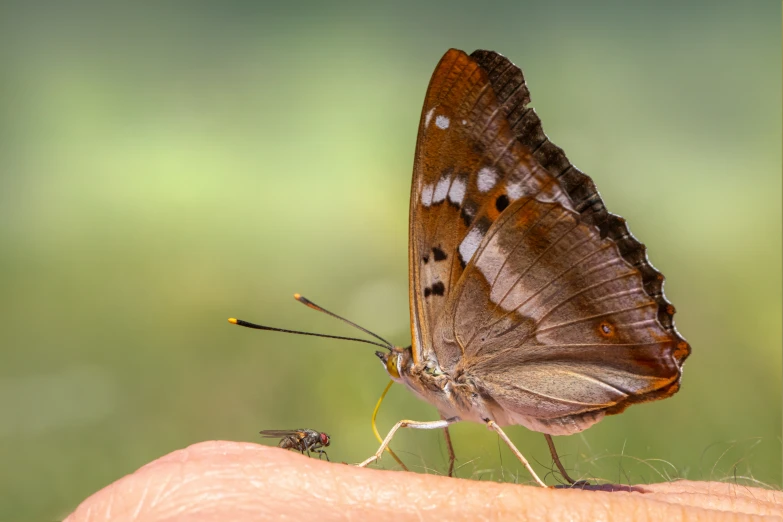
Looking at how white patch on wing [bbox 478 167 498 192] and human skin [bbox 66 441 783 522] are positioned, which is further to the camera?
white patch on wing [bbox 478 167 498 192]

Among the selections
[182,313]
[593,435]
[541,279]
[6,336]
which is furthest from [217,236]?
[541,279]

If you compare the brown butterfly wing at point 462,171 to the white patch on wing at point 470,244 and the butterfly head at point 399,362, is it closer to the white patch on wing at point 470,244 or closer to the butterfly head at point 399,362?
the white patch on wing at point 470,244

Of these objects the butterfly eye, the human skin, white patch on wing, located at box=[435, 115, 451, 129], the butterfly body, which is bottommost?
the human skin

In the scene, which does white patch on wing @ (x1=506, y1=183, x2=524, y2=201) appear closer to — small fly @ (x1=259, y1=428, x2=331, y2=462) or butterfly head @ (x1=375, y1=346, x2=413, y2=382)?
butterfly head @ (x1=375, y1=346, x2=413, y2=382)

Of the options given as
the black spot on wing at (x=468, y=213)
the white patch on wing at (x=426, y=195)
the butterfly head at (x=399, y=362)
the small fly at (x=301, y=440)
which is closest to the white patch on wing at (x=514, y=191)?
the black spot on wing at (x=468, y=213)

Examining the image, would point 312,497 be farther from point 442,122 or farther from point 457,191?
point 442,122

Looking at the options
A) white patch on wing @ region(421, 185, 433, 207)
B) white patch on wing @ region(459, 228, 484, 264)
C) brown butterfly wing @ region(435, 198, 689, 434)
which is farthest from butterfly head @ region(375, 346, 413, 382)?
white patch on wing @ region(421, 185, 433, 207)

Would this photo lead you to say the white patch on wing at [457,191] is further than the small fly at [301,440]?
No
